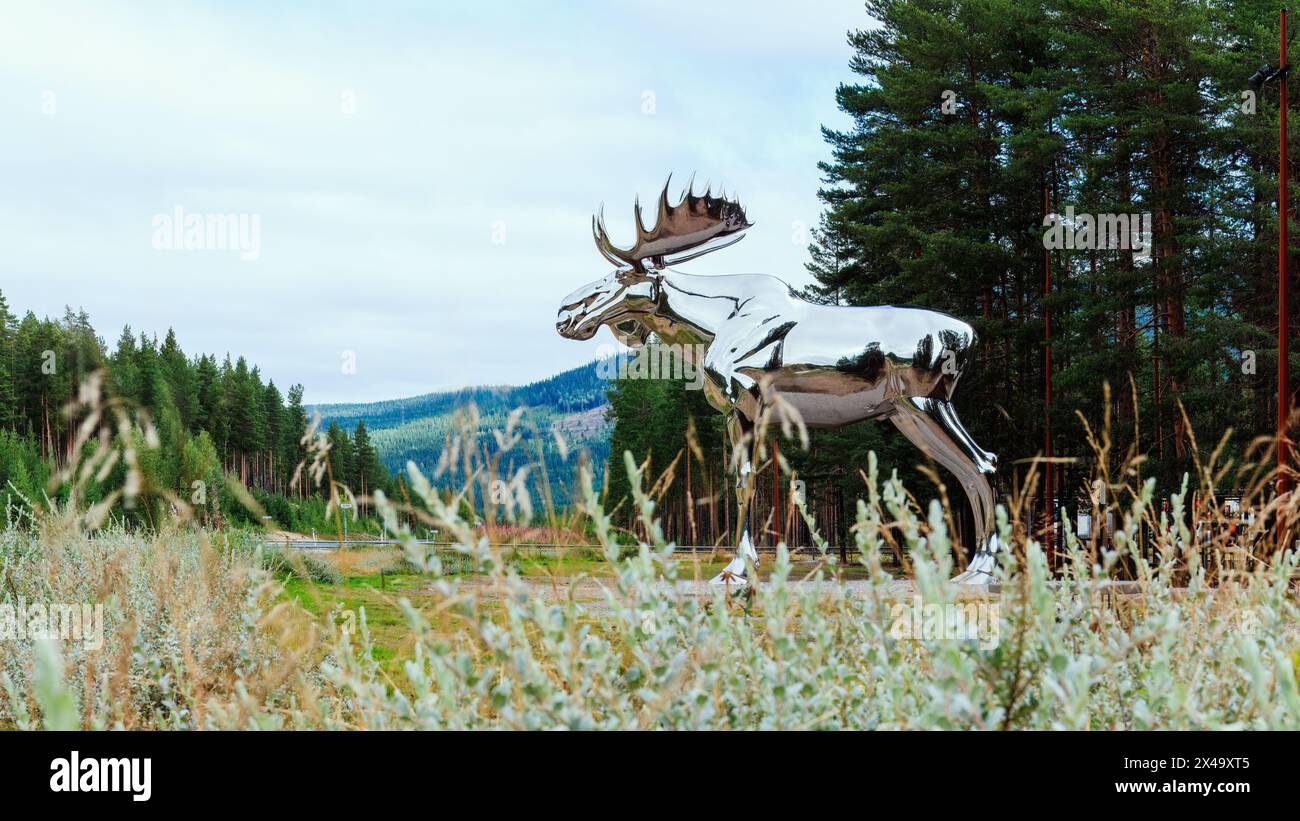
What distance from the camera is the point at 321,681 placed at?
15.1ft

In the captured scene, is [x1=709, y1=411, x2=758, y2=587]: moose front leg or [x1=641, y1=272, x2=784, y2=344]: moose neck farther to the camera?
[x1=641, y1=272, x2=784, y2=344]: moose neck

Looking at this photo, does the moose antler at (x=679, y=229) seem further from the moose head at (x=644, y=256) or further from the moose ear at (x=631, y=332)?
the moose ear at (x=631, y=332)

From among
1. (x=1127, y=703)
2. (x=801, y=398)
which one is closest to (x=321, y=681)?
(x=1127, y=703)

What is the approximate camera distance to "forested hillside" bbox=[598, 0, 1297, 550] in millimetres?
13875

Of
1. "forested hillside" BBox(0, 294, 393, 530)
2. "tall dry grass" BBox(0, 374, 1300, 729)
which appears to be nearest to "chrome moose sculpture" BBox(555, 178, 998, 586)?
"tall dry grass" BBox(0, 374, 1300, 729)

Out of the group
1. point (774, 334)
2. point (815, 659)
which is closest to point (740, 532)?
point (774, 334)

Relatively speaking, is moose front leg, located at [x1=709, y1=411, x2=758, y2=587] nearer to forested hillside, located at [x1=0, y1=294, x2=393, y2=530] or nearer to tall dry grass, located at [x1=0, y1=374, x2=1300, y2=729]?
tall dry grass, located at [x1=0, y1=374, x2=1300, y2=729]

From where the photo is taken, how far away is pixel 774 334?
7.39 meters

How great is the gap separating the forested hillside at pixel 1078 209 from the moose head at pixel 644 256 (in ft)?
20.1

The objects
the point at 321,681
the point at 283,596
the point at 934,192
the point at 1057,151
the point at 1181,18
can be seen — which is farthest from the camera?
the point at 934,192

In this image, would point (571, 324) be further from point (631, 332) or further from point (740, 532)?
point (740, 532)

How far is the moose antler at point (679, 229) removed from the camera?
7.52m
